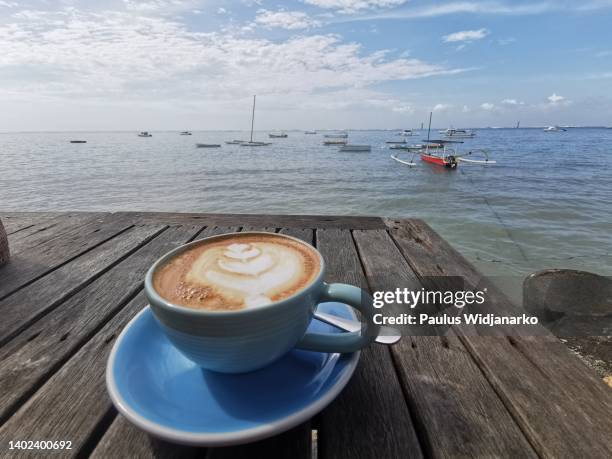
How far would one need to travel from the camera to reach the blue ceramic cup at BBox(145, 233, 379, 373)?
0.49m

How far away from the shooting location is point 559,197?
39.0 ft

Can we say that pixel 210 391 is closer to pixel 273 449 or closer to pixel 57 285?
pixel 273 449

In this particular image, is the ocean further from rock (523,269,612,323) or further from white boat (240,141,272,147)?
white boat (240,141,272,147)

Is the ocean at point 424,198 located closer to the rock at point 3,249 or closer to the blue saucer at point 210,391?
the blue saucer at point 210,391

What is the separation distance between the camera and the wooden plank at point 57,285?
34.0 inches

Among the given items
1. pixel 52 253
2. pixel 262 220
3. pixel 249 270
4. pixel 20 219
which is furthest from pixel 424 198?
pixel 249 270

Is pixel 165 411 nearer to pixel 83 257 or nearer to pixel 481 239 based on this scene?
pixel 83 257

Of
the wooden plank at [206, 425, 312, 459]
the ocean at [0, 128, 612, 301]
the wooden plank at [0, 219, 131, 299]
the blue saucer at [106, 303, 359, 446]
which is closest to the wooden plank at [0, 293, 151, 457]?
the blue saucer at [106, 303, 359, 446]

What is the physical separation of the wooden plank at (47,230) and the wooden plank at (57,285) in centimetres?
Result: 31

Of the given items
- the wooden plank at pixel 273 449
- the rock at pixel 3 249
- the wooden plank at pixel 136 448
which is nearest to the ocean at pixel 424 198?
the wooden plank at pixel 273 449

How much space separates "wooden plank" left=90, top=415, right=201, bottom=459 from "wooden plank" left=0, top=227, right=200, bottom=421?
218mm

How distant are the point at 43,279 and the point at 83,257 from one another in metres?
0.20

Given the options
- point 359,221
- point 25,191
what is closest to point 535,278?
point 359,221

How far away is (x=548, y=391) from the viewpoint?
2.07 feet
